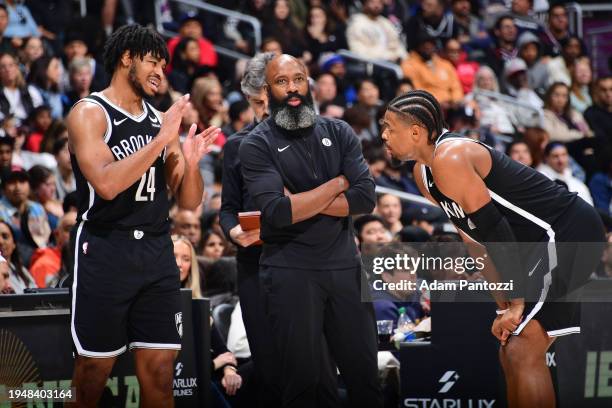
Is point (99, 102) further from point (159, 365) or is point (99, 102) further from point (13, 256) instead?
point (13, 256)

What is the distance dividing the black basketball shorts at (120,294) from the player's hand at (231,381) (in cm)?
168

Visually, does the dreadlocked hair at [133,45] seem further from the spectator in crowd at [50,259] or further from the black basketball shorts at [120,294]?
the spectator in crowd at [50,259]

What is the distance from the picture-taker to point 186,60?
1221 cm

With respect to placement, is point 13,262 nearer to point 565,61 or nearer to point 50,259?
point 50,259

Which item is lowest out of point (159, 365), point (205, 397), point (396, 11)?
point (205, 397)

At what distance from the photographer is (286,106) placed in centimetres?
543

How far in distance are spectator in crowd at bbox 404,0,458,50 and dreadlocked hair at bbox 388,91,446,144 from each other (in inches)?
357

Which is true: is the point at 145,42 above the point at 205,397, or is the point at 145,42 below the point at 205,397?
above

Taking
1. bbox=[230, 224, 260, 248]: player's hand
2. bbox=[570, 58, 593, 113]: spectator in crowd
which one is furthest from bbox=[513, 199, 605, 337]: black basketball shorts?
bbox=[570, 58, 593, 113]: spectator in crowd

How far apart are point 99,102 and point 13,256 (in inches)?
111

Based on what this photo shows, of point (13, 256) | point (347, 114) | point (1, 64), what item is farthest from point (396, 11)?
point (13, 256)

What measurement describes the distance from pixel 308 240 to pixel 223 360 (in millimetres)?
1908

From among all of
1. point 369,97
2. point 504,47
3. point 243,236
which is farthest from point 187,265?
point 504,47

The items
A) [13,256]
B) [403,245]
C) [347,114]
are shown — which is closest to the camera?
[403,245]
